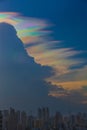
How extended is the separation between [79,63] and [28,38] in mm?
529

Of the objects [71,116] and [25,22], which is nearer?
[71,116]

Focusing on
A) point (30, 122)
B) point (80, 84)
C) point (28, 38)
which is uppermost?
point (28, 38)

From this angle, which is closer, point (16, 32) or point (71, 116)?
point (71, 116)

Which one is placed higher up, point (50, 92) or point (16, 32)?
point (16, 32)

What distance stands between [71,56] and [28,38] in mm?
433

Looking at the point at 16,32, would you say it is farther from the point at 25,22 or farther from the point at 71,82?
the point at 71,82

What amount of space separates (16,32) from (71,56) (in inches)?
21.5

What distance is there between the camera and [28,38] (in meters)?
4.34

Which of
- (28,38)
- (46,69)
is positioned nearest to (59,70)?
(46,69)

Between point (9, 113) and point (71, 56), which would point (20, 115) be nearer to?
point (9, 113)

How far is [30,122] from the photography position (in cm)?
413

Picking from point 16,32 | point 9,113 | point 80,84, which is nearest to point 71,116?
point 80,84

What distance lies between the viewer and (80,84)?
4.11 meters

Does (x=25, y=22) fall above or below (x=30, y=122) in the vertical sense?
above
